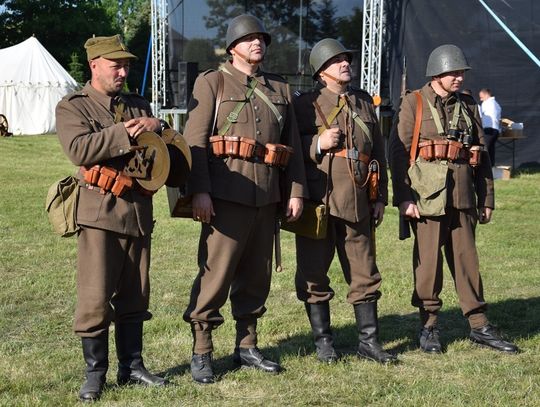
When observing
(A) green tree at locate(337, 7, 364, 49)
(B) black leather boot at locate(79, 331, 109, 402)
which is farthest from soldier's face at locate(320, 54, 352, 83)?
Result: (A) green tree at locate(337, 7, 364, 49)

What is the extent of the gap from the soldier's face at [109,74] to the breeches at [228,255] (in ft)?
2.81

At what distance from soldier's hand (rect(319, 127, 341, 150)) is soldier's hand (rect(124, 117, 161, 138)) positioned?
42.2 inches

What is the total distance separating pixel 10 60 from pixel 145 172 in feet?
92.4

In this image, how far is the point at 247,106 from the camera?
4.57 meters

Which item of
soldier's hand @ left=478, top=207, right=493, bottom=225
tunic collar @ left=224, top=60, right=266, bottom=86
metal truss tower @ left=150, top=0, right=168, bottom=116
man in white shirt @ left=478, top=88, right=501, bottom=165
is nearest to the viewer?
tunic collar @ left=224, top=60, right=266, bottom=86

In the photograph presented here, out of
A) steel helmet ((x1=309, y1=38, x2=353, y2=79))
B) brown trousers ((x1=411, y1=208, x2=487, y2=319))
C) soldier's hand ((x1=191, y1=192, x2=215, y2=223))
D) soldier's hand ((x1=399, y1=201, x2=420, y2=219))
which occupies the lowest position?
brown trousers ((x1=411, y1=208, x2=487, y2=319))

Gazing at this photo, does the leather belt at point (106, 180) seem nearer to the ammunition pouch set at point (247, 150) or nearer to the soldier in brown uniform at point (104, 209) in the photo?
the soldier in brown uniform at point (104, 209)

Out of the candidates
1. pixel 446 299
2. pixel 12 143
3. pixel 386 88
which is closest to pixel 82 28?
pixel 12 143

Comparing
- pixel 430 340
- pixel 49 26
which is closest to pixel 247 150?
pixel 430 340

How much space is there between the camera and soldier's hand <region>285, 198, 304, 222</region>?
4719 mm

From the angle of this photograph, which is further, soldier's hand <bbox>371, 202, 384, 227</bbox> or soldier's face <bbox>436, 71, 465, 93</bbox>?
soldier's face <bbox>436, 71, 465, 93</bbox>

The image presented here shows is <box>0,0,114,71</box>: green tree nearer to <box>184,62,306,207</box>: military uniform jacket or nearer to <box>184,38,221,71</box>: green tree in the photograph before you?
<box>184,38,221,71</box>: green tree

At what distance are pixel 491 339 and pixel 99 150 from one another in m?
2.87

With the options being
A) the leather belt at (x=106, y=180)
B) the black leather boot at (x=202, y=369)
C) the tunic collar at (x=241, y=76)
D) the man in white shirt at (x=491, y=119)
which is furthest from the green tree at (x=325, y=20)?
the leather belt at (x=106, y=180)
